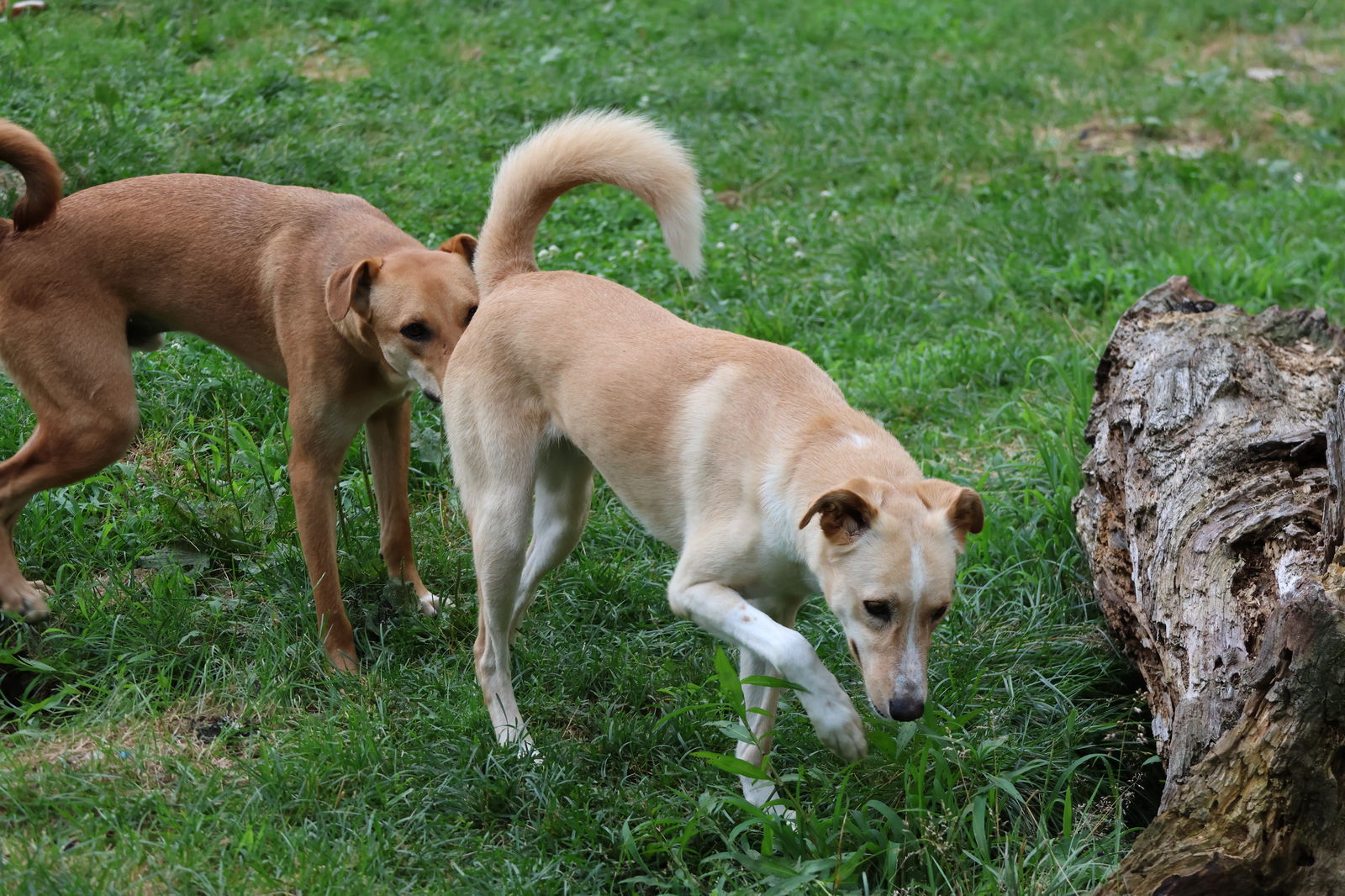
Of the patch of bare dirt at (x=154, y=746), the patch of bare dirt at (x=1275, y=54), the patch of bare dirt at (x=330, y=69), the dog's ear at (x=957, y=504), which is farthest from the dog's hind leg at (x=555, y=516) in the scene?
the patch of bare dirt at (x=1275, y=54)

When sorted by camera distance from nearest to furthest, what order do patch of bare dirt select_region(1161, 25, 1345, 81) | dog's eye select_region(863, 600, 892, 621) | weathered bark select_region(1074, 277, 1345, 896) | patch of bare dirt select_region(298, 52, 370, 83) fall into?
1. weathered bark select_region(1074, 277, 1345, 896)
2. dog's eye select_region(863, 600, 892, 621)
3. patch of bare dirt select_region(298, 52, 370, 83)
4. patch of bare dirt select_region(1161, 25, 1345, 81)

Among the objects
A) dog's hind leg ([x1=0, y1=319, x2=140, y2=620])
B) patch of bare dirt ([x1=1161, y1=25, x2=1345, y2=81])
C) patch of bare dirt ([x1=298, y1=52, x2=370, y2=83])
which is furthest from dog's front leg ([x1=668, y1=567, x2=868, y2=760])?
patch of bare dirt ([x1=1161, y1=25, x2=1345, y2=81])

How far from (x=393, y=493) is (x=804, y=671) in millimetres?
1908

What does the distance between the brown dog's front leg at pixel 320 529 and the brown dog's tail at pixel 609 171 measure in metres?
0.83

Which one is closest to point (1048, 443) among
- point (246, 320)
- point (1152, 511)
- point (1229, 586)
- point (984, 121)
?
point (1152, 511)

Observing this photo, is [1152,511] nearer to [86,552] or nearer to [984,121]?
[86,552]

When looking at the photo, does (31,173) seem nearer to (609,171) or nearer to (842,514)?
(609,171)

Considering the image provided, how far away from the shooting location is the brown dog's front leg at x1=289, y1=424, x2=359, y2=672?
3.91 meters

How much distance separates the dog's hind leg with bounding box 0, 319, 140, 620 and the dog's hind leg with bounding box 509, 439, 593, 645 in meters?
1.31

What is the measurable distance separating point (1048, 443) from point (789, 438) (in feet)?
5.82

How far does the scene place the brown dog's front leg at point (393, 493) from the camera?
4.23 metres

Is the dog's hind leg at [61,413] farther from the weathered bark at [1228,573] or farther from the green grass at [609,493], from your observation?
the weathered bark at [1228,573]

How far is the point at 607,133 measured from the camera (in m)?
3.70

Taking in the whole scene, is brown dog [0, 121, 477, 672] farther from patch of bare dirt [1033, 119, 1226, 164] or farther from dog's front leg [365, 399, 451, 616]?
patch of bare dirt [1033, 119, 1226, 164]
